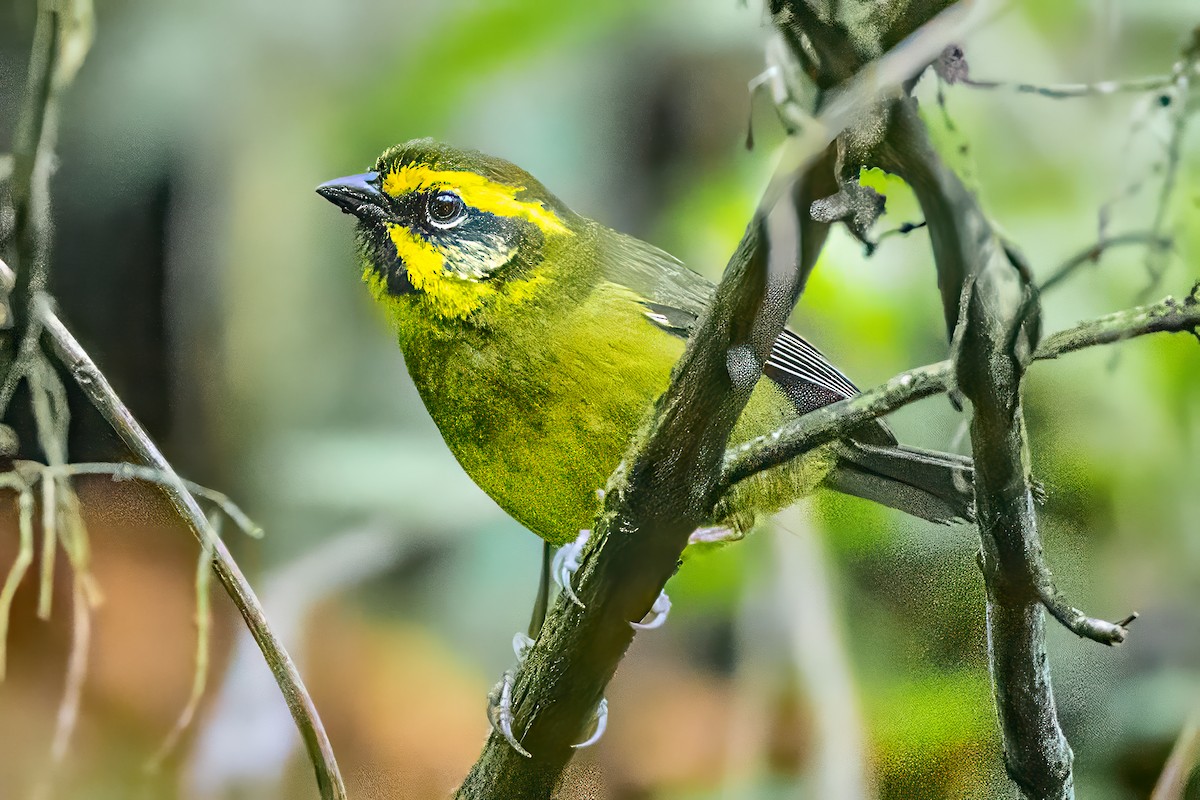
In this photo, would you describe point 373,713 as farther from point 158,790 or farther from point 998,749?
point 998,749

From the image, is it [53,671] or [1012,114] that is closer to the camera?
[1012,114]

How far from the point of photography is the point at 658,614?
48.0 inches

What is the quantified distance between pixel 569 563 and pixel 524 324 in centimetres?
29

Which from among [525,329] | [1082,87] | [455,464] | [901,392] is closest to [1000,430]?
[901,392]

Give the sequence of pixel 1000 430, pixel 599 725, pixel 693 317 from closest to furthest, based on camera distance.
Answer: pixel 1000 430 → pixel 693 317 → pixel 599 725

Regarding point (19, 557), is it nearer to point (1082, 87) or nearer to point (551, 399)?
point (551, 399)

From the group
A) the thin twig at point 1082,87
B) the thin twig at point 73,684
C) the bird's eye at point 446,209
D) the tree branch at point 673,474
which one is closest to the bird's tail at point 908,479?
the tree branch at point 673,474

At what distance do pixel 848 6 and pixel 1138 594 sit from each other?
74 cm

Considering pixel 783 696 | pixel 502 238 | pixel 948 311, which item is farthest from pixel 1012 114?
pixel 783 696

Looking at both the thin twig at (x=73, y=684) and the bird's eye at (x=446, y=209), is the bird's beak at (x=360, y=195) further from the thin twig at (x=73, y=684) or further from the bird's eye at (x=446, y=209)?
the thin twig at (x=73, y=684)

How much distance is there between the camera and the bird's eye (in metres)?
1.23

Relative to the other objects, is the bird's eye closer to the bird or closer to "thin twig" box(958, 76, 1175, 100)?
the bird

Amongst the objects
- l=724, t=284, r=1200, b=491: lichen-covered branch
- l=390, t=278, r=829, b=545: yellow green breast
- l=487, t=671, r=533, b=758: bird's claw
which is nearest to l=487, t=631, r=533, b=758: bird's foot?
l=487, t=671, r=533, b=758: bird's claw

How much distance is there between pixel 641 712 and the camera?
1232 mm
